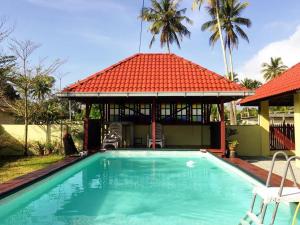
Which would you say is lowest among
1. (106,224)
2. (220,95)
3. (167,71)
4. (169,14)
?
(106,224)

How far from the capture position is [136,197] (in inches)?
298

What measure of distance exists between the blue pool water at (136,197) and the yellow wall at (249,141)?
16.1 feet

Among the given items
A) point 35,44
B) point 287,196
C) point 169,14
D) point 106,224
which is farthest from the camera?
point 169,14

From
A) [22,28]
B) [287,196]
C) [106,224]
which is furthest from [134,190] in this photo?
[22,28]

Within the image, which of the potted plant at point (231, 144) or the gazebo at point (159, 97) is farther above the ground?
the gazebo at point (159, 97)

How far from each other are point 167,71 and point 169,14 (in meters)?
25.5

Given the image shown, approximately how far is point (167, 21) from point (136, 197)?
34.8 m

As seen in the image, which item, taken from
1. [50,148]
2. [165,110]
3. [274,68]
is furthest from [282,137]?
[274,68]

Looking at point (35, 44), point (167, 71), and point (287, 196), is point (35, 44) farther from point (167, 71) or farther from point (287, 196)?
point (287, 196)

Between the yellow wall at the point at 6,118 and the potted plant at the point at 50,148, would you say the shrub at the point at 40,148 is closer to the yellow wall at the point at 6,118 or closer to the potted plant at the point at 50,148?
the potted plant at the point at 50,148

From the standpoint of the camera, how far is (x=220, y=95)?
13.5 meters

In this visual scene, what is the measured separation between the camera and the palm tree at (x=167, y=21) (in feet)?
131

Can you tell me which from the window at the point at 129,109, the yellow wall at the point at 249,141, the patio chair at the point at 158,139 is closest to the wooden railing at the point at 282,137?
the yellow wall at the point at 249,141

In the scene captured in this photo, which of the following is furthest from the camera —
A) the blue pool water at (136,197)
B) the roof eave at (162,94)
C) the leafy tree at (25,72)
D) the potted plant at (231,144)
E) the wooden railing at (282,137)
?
the leafy tree at (25,72)
